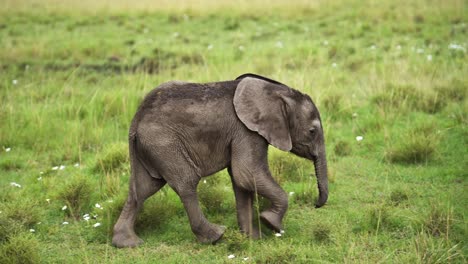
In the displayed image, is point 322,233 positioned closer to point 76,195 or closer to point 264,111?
point 264,111

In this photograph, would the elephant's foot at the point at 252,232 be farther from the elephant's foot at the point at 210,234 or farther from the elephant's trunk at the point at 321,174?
the elephant's trunk at the point at 321,174

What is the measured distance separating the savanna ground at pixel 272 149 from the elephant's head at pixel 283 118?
0.73 m

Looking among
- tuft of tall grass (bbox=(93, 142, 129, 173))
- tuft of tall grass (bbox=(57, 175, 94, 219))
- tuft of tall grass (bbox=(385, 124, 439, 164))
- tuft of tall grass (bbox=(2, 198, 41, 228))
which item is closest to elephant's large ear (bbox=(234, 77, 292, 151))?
Result: tuft of tall grass (bbox=(57, 175, 94, 219))

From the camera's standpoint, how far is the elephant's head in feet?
20.2

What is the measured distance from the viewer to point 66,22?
18.4 meters

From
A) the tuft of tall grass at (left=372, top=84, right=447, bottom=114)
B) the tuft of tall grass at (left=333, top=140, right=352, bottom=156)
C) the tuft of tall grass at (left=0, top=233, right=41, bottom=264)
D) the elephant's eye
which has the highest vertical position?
the elephant's eye

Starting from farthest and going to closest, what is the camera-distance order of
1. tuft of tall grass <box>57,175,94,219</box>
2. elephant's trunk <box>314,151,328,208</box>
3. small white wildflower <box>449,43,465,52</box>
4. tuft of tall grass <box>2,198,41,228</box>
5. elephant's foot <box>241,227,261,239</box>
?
1. small white wildflower <box>449,43,465,52</box>
2. tuft of tall grass <box>57,175,94,219</box>
3. tuft of tall grass <box>2,198,41,228</box>
4. elephant's trunk <box>314,151,328,208</box>
5. elephant's foot <box>241,227,261,239</box>

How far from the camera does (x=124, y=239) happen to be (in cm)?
627

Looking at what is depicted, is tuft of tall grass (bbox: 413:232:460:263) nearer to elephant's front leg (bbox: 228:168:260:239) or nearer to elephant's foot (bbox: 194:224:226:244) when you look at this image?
elephant's front leg (bbox: 228:168:260:239)

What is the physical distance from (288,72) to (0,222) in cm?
667

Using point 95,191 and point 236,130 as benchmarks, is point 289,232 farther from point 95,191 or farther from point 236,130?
point 95,191

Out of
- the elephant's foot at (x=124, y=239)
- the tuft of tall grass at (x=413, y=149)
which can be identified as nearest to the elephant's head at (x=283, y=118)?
the elephant's foot at (x=124, y=239)

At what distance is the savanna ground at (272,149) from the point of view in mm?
6164

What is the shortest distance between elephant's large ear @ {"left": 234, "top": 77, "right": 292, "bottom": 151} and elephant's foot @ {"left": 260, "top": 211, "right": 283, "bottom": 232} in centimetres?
62
